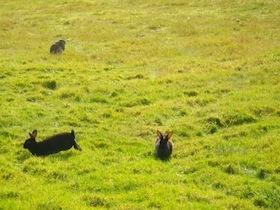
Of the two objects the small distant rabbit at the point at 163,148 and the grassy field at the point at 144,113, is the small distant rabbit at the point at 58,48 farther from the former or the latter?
the small distant rabbit at the point at 163,148

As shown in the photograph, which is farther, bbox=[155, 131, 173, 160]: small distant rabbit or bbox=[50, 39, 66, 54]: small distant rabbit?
bbox=[50, 39, 66, 54]: small distant rabbit

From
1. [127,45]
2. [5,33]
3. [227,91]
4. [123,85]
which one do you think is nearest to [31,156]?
[123,85]

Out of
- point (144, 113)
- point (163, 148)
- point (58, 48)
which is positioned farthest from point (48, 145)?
point (58, 48)

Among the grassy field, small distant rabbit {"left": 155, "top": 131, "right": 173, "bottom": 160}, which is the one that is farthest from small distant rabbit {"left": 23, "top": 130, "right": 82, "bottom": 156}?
small distant rabbit {"left": 155, "top": 131, "right": 173, "bottom": 160}

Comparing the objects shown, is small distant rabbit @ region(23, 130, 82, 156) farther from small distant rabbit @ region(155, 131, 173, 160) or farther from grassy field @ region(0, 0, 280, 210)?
small distant rabbit @ region(155, 131, 173, 160)

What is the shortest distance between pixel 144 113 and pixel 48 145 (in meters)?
3.80

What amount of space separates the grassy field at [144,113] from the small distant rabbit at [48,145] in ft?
0.61

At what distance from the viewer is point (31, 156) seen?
34.7 ft

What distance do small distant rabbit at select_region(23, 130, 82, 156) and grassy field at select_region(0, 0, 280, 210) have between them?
19 cm

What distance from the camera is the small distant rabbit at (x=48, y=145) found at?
35.1 ft

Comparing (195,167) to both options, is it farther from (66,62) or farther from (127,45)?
(127,45)

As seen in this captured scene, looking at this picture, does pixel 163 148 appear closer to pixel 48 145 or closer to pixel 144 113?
pixel 48 145

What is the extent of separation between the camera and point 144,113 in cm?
1369

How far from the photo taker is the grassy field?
9.01m
